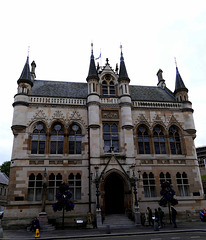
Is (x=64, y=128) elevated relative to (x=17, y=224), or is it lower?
elevated

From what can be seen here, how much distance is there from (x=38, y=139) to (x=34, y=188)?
550cm

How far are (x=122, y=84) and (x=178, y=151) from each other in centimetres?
1133

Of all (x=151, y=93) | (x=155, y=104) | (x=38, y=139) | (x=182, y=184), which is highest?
(x=151, y=93)

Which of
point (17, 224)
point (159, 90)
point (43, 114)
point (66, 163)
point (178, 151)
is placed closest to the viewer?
point (17, 224)

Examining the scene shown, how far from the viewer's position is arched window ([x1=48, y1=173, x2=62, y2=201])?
77.6ft

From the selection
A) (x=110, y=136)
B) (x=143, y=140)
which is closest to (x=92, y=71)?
(x=110, y=136)

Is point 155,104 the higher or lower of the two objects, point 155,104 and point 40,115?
the higher

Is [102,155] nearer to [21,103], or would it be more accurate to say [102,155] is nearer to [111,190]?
[111,190]

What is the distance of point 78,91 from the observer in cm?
3131

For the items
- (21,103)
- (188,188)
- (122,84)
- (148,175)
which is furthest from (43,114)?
(188,188)

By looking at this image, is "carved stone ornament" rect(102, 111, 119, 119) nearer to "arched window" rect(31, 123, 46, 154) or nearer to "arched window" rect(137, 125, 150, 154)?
"arched window" rect(137, 125, 150, 154)

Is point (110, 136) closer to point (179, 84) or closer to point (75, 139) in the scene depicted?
point (75, 139)

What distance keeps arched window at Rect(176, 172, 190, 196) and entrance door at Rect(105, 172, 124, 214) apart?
22.8ft

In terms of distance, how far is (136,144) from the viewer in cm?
2708
